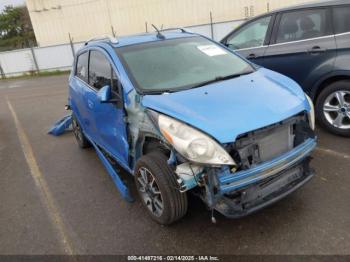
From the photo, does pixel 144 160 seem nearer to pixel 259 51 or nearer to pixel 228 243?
pixel 228 243

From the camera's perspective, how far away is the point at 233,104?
2.86 meters

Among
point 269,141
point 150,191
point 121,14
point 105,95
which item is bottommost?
point 150,191

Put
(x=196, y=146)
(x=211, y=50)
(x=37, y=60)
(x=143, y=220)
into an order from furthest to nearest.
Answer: (x=37, y=60) < (x=211, y=50) < (x=143, y=220) < (x=196, y=146)

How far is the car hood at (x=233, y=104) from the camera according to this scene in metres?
2.62

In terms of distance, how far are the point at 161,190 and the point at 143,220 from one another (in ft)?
2.17

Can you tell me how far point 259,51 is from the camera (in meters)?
5.26

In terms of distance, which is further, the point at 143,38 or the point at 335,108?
the point at 335,108

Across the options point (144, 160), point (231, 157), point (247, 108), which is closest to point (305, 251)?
point (231, 157)

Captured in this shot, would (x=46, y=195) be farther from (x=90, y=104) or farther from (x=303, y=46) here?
(x=303, y=46)

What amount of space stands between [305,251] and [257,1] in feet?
60.5

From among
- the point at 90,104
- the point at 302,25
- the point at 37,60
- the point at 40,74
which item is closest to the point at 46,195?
the point at 90,104

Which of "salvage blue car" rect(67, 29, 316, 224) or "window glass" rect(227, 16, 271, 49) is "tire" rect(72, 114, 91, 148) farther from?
"window glass" rect(227, 16, 271, 49)

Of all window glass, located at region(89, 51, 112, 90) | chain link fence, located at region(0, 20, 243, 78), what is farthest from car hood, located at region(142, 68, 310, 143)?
chain link fence, located at region(0, 20, 243, 78)

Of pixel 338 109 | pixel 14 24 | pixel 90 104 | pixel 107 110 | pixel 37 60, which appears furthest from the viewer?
pixel 14 24
